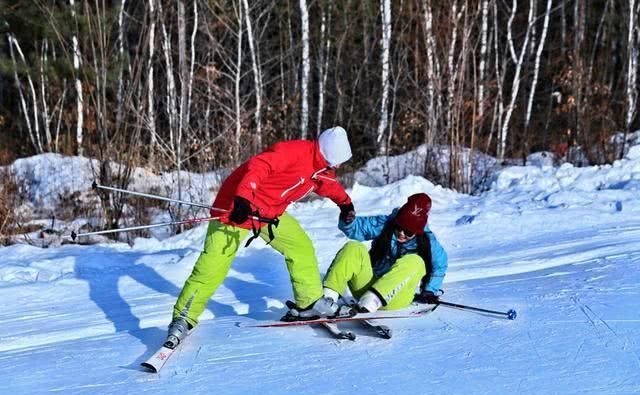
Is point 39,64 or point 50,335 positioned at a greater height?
point 39,64

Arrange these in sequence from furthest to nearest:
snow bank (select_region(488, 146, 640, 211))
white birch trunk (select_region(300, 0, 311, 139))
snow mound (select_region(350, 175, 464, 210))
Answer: white birch trunk (select_region(300, 0, 311, 139)), snow mound (select_region(350, 175, 464, 210)), snow bank (select_region(488, 146, 640, 211))

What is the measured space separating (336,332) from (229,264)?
Answer: 0.75 meters

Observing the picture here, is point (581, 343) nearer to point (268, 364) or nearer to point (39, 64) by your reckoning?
point (268, 364)

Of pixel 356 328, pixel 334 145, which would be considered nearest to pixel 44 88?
pixel 334 145

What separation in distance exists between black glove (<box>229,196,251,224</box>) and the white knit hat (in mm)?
688

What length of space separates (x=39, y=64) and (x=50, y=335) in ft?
37.3

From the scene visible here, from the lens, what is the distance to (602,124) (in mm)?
12047

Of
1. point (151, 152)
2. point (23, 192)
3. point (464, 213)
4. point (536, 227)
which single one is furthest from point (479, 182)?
point (23, 192)

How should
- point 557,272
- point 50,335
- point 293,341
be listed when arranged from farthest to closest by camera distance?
1. point 557,272
2. point 50,335
3. point 293,341

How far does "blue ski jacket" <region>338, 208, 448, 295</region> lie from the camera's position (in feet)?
17.1

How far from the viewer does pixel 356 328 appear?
15.8 ft

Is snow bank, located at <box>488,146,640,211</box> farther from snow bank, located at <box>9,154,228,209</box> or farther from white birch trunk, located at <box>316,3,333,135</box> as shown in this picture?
white birch trunk, located at <box>316,3,333,135</box>

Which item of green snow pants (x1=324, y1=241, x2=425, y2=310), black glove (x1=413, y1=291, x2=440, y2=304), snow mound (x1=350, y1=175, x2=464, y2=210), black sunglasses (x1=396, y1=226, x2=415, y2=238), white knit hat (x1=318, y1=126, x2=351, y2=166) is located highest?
white knit hat (x1=318, y1=126, x2=351, y2=166)

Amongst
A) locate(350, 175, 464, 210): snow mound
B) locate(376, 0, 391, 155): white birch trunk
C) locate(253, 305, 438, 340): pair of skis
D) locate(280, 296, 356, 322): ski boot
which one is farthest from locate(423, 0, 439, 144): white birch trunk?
locate(280, 296, 356, 322): ski boot
